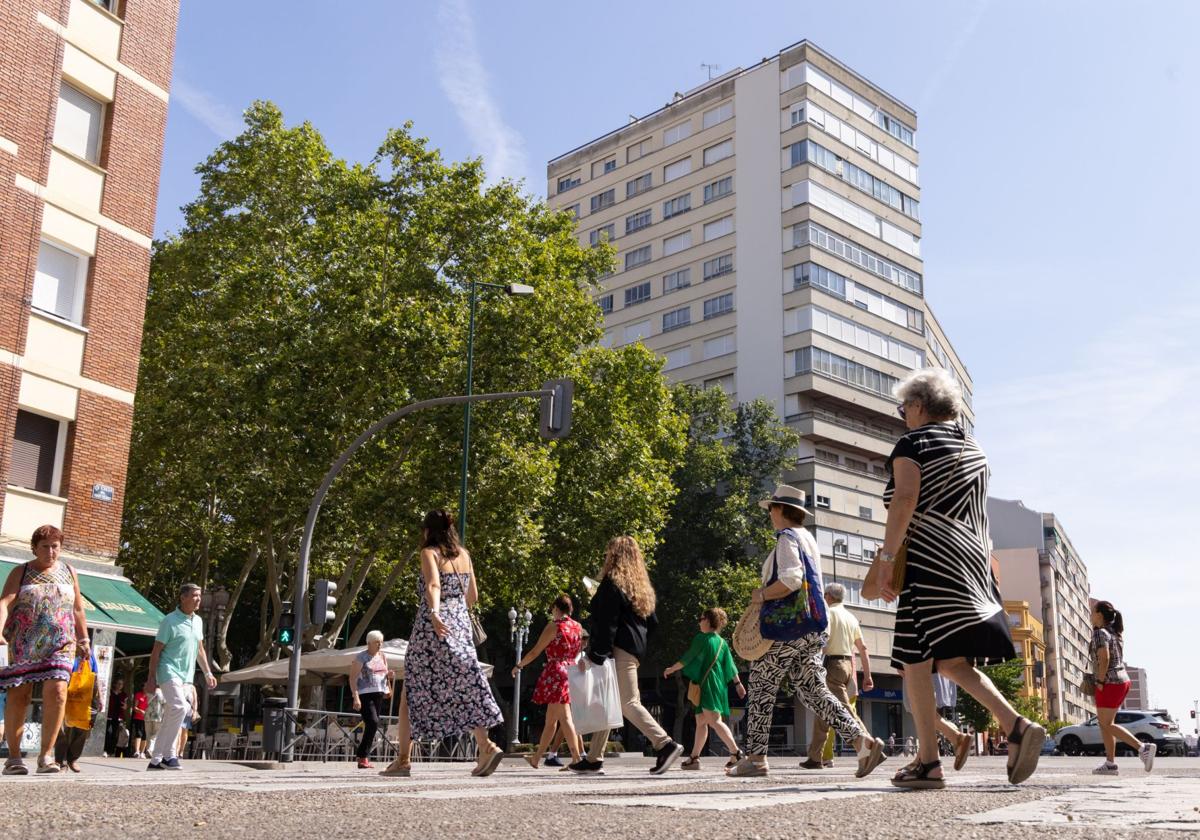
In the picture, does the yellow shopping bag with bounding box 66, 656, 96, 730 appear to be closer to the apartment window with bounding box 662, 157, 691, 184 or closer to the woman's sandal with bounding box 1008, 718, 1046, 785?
Result: the woman's sandal with bounding box 1008, 718, 1046, 785

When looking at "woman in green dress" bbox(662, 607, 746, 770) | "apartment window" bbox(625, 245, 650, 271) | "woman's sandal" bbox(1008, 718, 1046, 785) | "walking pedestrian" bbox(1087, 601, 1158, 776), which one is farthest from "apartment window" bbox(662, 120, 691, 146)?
"woman's sandal" bbox(1008, 718, 1046, 785)

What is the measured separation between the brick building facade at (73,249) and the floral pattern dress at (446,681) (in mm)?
13706

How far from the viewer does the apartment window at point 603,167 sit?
71312 millimetres

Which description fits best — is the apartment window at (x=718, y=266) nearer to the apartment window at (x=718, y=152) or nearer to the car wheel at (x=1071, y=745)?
the apartment window at (x=718, y=152)

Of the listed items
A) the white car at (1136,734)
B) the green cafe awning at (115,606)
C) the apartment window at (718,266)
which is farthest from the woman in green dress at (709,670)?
the apartment window at (718,266)

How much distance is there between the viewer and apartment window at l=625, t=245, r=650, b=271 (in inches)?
2660

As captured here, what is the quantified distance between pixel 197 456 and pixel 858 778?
972 inches

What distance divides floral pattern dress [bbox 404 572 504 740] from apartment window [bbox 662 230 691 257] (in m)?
57.9

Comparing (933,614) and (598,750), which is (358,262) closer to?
(598,750)

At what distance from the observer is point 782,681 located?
29.2ft

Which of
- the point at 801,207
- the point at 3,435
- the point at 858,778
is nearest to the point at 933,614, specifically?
the point at 858,778

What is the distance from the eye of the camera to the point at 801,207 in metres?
59.3

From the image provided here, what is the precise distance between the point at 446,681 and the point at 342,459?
442 inches

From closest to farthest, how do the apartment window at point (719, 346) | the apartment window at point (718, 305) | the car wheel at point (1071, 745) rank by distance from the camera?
the car wheel at point (1071, 745) < the apartment window at point (719, 346) < the apartment window at point (718, 305)
